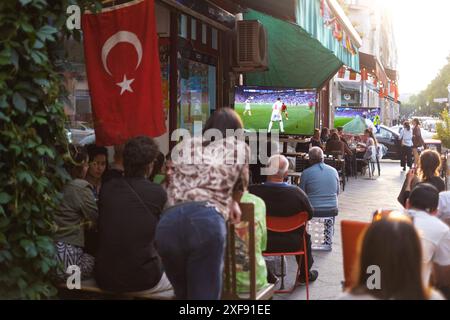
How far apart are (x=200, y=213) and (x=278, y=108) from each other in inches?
317

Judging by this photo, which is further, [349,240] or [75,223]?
[75,223]

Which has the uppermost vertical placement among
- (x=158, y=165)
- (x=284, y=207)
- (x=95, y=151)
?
(x=95, y=151)

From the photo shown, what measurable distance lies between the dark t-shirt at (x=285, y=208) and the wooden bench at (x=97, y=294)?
1766 mm

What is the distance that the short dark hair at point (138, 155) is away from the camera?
14.2ft

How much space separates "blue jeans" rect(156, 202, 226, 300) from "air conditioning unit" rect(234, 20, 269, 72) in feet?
22.6

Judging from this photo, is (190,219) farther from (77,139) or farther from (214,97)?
(214,97)

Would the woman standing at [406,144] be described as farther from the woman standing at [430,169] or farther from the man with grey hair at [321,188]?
the woman standing at [430,169]

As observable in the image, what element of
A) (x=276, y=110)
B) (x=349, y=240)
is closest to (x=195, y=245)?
(x=349, y=240)

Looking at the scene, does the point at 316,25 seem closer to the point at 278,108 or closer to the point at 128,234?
the point at 278,108

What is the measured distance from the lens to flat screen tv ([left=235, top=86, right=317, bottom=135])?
11203mm

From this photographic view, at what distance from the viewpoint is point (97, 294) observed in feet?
14.6

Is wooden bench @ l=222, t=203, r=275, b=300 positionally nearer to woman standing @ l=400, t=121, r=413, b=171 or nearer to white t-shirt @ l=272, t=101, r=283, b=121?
white t-shirt @ l=272, t=101, r=283, b=121

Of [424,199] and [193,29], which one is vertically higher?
[193,29]

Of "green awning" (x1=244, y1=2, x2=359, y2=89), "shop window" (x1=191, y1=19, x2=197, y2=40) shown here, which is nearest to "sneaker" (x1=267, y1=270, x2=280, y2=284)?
"shop window" (x1=191, y1=19, x2=197, y2=40)
